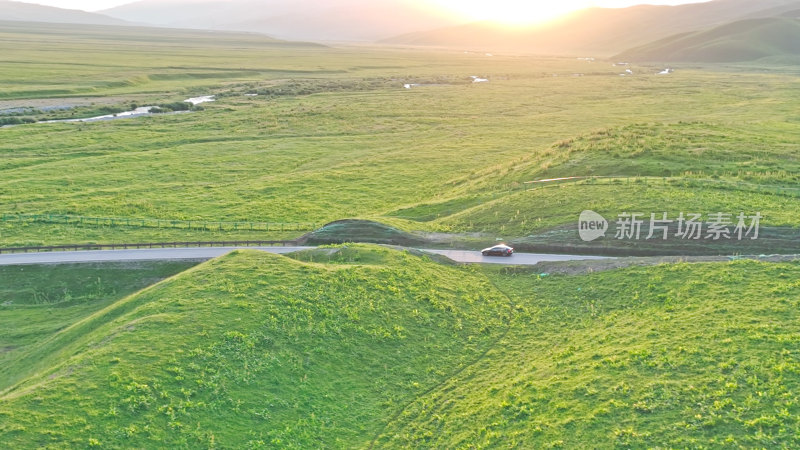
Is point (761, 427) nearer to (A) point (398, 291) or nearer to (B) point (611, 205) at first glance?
(A) point (398, 291)

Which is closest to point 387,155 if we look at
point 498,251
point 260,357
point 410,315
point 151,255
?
point 151,255

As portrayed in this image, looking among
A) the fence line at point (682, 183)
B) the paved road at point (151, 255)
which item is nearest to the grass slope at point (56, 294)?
the paved road at point (151, 255)

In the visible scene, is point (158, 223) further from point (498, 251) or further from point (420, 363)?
point (420, 363)

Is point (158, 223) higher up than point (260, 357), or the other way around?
point (158, 223)

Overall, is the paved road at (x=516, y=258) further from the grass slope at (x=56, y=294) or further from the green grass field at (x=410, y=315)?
the grass slope at (x=56, y=294)

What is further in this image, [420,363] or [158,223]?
[158,223]

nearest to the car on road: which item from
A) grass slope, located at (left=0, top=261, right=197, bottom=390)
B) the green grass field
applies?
the green grass field

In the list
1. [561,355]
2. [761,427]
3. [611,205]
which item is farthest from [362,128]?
[761,427]
